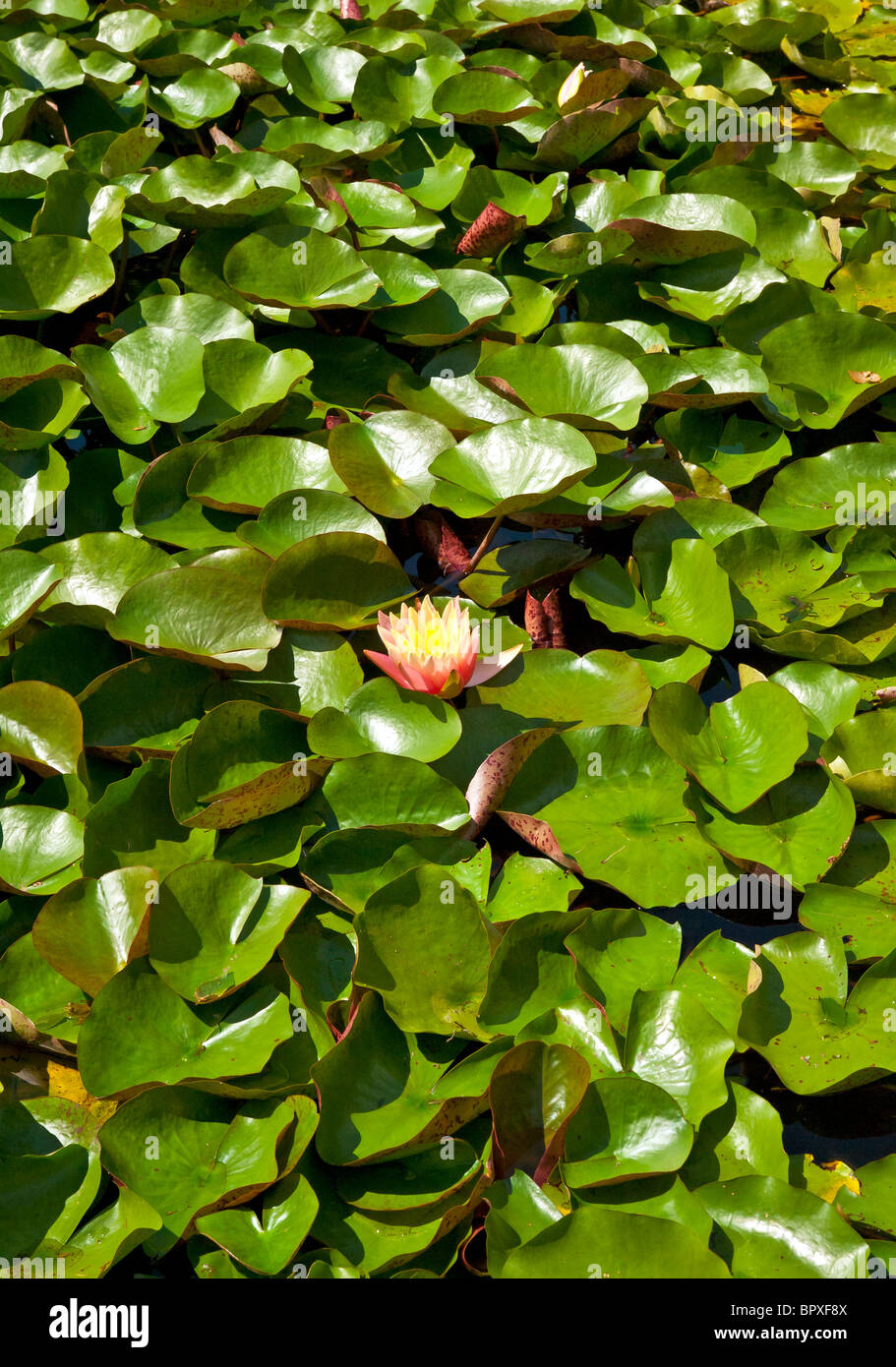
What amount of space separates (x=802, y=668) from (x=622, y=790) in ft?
1.50

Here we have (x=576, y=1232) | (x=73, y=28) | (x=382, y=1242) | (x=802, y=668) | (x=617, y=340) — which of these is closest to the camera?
(x=576, y=1232)

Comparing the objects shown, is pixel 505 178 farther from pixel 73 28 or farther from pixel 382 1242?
pixel 382 1242

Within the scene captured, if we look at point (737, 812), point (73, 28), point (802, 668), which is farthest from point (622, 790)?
point (73, 28)

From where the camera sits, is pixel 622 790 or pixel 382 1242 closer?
pixel 382 1242

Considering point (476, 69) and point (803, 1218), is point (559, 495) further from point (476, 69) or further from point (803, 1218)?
point (476, 69)

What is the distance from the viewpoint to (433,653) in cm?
182

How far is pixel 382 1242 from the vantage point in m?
1.34

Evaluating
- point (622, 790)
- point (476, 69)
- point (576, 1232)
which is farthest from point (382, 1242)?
point (476, 69)

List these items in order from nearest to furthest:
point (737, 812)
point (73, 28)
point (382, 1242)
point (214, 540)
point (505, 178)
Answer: point (382, 1242), point (737, 812), point (214, 540), point (505, 178), point (73, 28)

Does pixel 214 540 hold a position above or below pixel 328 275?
below

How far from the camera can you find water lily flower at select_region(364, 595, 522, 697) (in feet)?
5.97

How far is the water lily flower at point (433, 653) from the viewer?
1.82 m

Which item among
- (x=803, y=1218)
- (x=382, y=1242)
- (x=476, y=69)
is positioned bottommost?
(x=382, y=1242)

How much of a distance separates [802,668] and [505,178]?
6.23 ft
